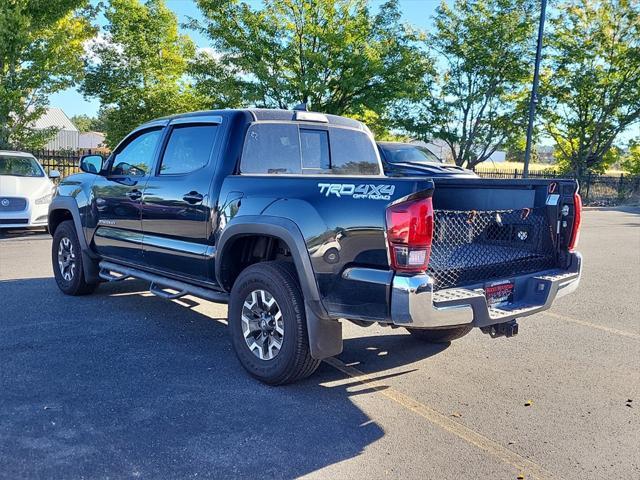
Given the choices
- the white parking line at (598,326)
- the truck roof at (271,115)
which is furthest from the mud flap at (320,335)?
the white parking line at (598,326)

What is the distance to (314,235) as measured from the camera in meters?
3.68

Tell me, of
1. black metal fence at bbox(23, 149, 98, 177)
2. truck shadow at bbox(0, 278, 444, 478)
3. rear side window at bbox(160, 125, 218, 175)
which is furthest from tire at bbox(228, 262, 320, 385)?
black metal fence at bbox(23, 149, 98, 177)

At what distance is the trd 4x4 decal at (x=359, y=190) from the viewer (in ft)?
11.0

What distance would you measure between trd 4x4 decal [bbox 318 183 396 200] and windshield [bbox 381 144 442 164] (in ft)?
33.5

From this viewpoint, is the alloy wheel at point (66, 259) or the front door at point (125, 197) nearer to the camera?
the front door at point (125, 197)

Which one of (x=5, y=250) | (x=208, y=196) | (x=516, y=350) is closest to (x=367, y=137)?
(x=208, y=196)

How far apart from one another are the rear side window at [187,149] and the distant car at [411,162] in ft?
25.6

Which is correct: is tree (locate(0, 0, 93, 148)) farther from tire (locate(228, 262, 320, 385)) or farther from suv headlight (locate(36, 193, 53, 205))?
tire (locate(228, 262, 320, 385))

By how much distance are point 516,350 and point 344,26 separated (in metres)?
14.2

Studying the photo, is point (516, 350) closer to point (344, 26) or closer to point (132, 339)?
point (132, 339)

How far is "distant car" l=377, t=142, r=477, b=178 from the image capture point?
12.8 m

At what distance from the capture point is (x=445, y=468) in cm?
307

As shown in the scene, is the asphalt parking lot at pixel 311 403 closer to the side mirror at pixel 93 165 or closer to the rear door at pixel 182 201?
the rear door at pixel 182 201

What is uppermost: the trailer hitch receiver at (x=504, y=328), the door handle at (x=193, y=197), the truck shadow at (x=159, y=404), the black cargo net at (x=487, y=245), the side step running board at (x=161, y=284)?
the door handle at (x=193, y=197)
